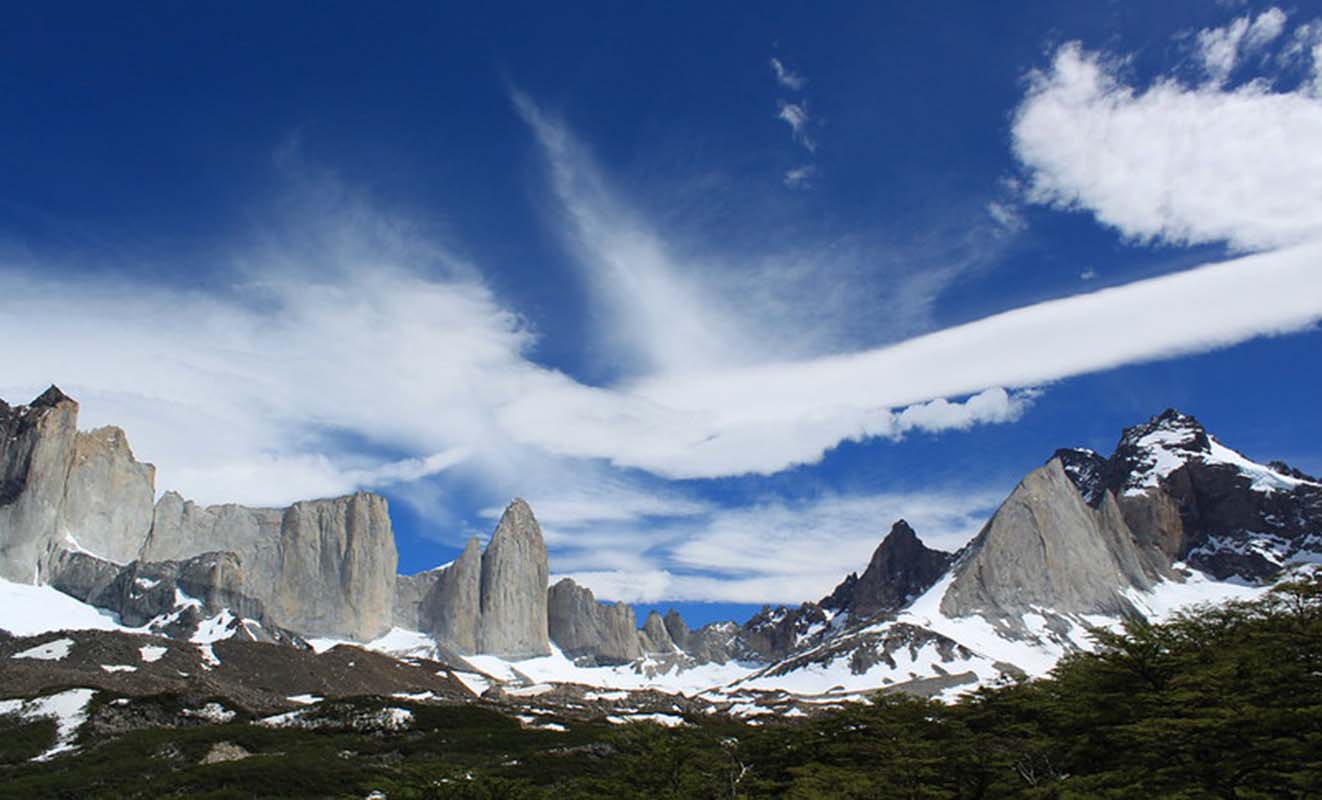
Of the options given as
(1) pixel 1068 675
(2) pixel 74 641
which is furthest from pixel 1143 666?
(2) pixel 74 641

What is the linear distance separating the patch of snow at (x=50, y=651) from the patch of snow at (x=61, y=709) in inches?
2507

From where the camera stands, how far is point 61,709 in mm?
64375

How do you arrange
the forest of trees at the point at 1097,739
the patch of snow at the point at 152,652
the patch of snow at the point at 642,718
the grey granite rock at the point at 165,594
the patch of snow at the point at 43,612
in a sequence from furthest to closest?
the grey granite rock at the point at 165,594
the patch of snow at the point at 43,612
the patch of snow at the point at 152,652
the patch of snow at the point at 642,718
the forest of trees at the point at 1097,739

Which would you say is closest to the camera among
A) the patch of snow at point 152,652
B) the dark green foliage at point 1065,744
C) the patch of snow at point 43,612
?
the dark green foliage at point 1065,744

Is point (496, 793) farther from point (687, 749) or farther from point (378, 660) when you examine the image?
point (378, 660)

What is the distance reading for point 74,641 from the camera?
125062 mm

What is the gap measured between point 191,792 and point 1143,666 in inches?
1638

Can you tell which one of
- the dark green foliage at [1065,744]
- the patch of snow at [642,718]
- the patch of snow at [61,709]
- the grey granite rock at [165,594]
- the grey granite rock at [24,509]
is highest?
the grey granite rock at [24,509]

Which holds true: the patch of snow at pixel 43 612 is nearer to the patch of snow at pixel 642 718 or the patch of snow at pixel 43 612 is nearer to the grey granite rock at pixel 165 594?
the grey granite rock at pixel 165 594

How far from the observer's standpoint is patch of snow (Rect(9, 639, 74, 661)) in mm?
119312

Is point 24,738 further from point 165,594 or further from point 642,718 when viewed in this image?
point 165,594

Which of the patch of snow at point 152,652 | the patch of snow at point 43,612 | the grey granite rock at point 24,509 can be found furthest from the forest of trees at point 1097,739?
the grey granite rock at point 24,509

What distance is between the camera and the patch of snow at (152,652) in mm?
125725

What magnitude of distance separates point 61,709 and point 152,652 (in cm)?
7406
